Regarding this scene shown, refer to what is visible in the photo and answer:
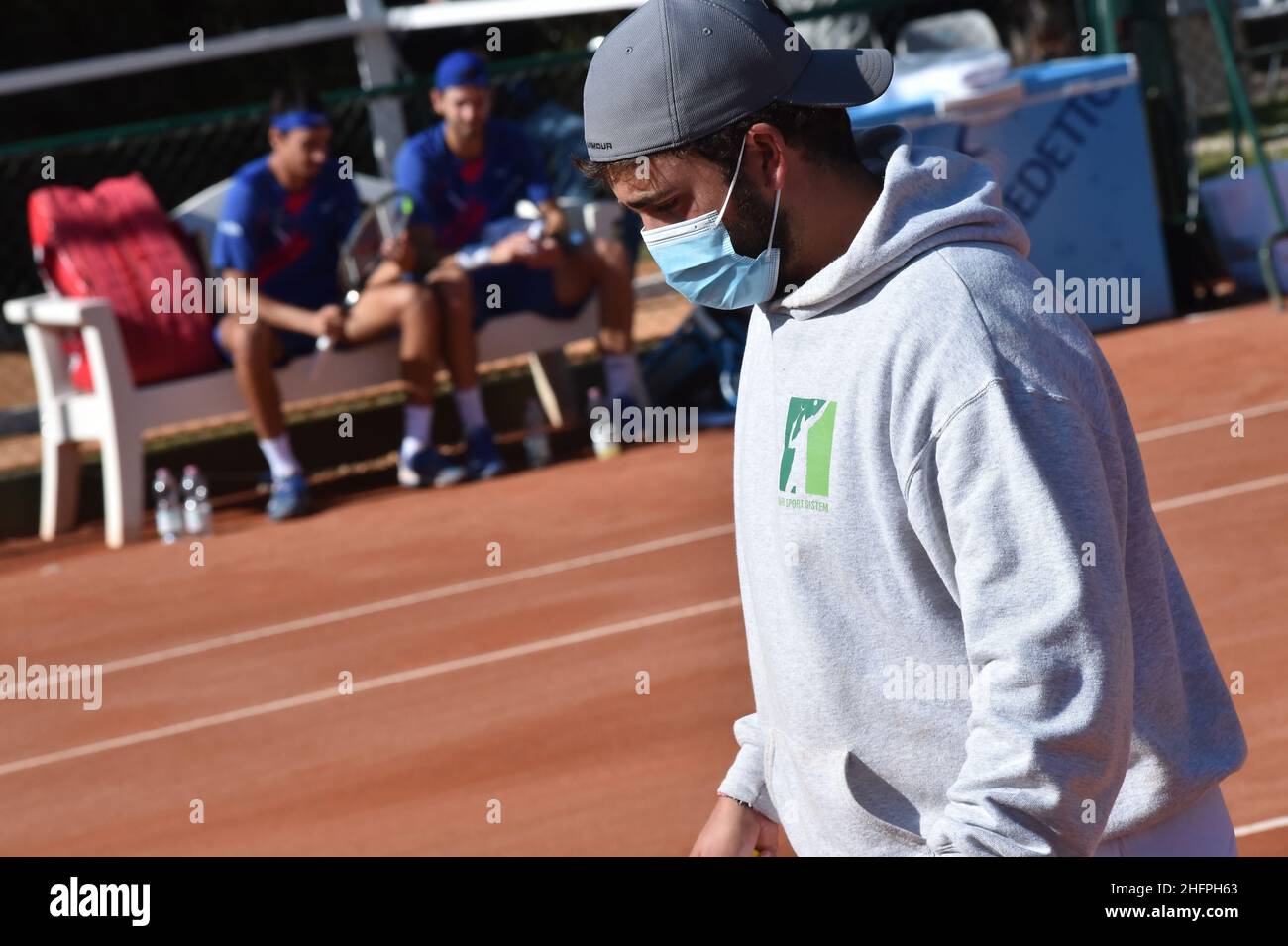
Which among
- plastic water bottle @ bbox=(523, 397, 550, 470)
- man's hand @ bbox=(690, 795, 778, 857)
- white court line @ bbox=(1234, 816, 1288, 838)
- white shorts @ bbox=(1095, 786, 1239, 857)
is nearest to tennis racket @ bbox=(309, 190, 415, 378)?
plastic water bottle @ bbox=(523, 397, 550, 470)

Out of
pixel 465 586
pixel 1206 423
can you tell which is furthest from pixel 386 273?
pixel 1206 423

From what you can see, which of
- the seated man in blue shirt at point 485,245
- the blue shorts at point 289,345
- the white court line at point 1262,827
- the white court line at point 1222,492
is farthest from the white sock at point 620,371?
the white court line at point 1262,827

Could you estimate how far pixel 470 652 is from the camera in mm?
6836

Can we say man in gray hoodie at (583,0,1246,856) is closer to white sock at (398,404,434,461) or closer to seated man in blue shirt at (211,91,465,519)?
seated man in blue shirt at (211,91,465,519)

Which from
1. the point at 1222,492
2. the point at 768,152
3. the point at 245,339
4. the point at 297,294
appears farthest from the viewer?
the point at 297,294

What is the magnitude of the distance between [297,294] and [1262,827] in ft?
22.8

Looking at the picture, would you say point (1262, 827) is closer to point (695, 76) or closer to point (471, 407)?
point (695, 76)

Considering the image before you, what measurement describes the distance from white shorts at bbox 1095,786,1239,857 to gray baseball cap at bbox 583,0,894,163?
2.95 feet

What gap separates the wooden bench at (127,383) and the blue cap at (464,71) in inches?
42.3

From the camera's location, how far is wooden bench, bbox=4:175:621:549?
376 inches
